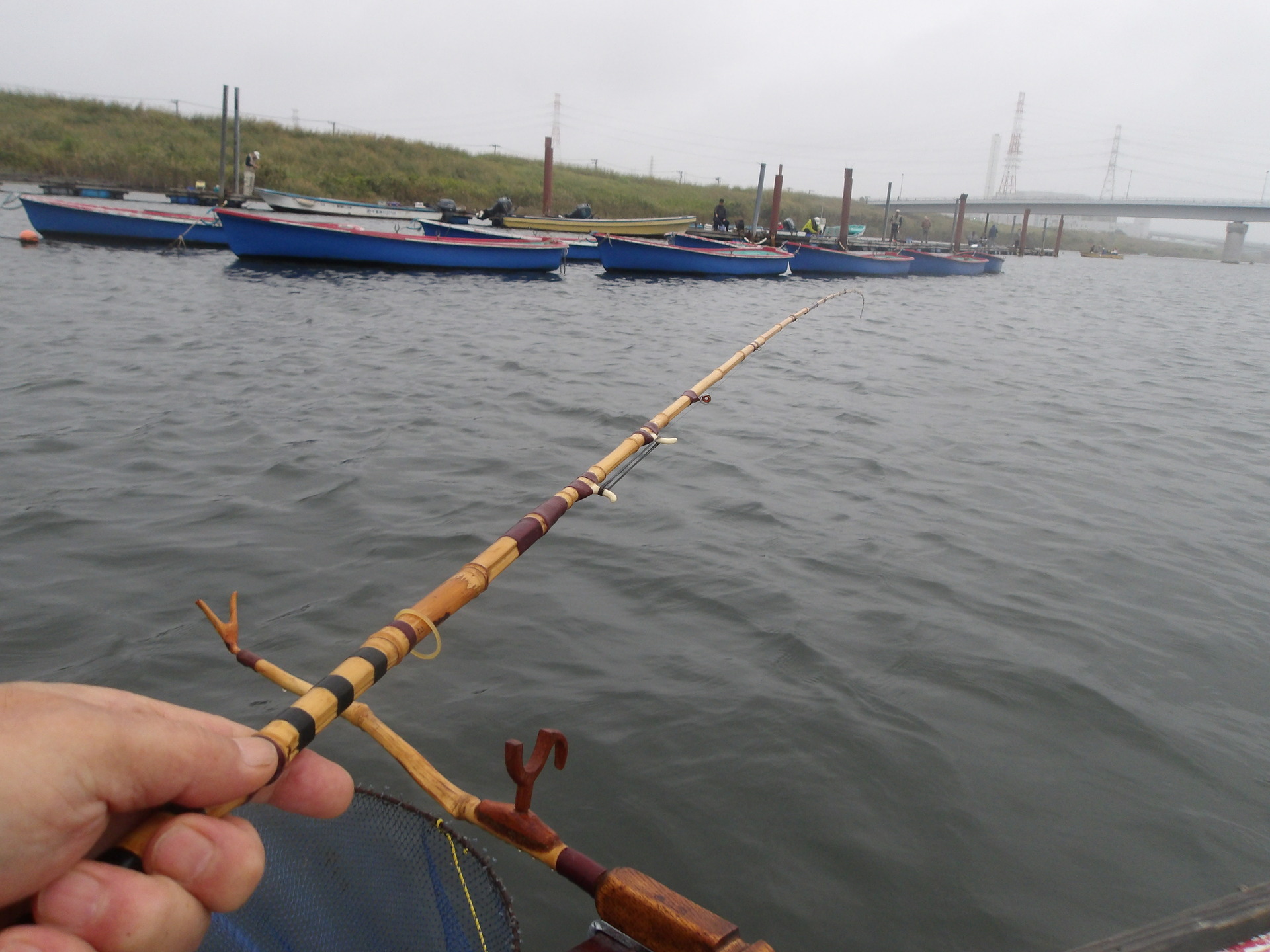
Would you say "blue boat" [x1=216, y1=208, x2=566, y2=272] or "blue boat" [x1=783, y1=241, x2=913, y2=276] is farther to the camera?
"blue boat" [x1=783, y1=241, x2=913, y2=276]

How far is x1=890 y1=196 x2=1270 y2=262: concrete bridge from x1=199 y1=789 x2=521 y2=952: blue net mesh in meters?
95.9

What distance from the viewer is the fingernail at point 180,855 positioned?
3.71ft

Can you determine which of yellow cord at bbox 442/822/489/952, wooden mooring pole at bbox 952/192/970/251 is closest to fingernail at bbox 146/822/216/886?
yellow cord at bbox 442/822/489/952

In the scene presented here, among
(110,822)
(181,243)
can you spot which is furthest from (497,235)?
(110,822)

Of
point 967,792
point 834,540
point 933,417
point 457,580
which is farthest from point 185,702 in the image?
point 933,417

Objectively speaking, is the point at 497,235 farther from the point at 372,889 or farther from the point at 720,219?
the point at 372,889

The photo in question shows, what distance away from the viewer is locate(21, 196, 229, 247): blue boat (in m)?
19.7

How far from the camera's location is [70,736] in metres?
1.07

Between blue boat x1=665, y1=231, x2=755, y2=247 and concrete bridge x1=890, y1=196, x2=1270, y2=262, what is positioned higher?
concrete bridge x1=890, y1=196, x2=1270, y2=262

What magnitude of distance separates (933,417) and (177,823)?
29.8 ft

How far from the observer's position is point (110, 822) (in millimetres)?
1162

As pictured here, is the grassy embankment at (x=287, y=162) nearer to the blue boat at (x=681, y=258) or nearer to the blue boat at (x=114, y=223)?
the blue boat at (x=114, y=223)

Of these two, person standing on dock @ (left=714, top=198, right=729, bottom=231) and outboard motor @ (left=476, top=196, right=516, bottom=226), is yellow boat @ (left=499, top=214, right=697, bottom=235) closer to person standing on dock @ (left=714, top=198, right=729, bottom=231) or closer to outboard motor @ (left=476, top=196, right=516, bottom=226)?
outboard motor @ (left=476, top=196, right=516, bottom=226)

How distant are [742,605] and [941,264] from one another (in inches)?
1552
